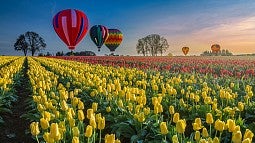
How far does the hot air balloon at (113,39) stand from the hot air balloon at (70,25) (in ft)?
80.2

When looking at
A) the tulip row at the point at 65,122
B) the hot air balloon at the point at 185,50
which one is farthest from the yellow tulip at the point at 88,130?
the hot air balloon at the point at 185,50

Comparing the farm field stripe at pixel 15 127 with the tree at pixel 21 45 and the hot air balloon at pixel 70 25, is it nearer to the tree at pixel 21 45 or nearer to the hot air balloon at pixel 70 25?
the hot air balloon at pixel 70 25

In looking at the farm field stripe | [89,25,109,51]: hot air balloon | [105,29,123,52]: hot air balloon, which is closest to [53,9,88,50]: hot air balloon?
[89,25,109,51]: hot air balloon

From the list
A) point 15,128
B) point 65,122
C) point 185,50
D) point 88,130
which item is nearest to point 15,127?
point 15,128

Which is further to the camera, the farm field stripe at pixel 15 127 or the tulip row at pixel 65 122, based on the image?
the farm field stripe at pixel 15 127

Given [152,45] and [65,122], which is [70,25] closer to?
[65,122]

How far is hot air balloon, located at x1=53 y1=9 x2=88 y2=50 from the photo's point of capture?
92.7 feet

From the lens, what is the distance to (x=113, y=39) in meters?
54.3

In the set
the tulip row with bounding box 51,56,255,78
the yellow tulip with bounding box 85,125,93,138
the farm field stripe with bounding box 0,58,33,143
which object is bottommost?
the farm field stripe with bounding box 0,58,33,143

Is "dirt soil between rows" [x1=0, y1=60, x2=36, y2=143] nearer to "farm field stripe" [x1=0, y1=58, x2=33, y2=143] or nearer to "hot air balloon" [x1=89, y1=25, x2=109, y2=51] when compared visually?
"farm field stripe" [x1=0, y1=58, x2=33, y2=143]

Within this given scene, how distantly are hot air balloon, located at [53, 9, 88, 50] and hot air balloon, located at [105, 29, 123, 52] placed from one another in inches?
963

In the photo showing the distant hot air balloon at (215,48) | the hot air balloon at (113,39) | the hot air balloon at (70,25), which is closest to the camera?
the hot air balloon at (70,25)

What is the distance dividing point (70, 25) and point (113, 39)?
86.0 ft

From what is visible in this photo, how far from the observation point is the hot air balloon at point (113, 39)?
54344 mm
